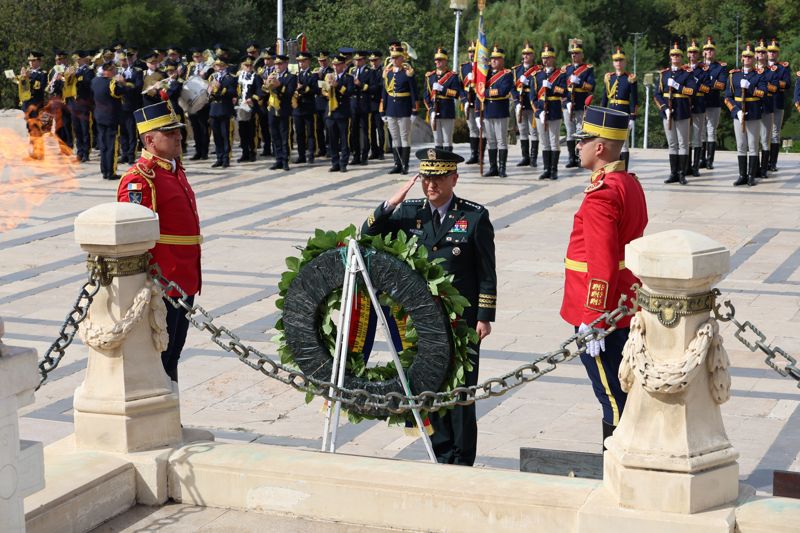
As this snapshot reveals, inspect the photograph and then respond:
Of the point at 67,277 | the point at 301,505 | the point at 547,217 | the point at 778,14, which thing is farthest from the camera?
the point at 778,14

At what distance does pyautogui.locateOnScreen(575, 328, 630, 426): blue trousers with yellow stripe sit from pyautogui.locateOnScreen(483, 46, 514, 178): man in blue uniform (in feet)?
42.7

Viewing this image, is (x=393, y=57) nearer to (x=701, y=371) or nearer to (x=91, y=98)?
(x=91, y=98)

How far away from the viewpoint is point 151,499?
5941 mm

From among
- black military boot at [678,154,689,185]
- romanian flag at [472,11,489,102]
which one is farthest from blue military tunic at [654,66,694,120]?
romanian flag at [472,11,489,102]

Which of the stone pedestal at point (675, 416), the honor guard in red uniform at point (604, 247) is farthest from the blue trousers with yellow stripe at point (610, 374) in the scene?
the stone pedestal at point (675, 416)

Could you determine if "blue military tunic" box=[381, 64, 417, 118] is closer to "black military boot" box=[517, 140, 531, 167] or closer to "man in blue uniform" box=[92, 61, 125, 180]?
"black military boot" box=[517, 140, 531, 167]

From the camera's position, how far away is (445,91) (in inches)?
778

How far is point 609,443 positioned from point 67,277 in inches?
334

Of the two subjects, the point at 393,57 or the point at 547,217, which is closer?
the point at 547,217

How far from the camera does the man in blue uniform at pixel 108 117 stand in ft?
66.2

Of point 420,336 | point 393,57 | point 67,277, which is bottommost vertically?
point 67,277

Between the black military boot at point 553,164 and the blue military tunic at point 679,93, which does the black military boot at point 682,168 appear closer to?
the blue military tunic at point 679,93

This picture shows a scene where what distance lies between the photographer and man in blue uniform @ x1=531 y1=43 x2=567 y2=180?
19047 mm

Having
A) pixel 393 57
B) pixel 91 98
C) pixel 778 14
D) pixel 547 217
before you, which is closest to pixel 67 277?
pixel 547 217
